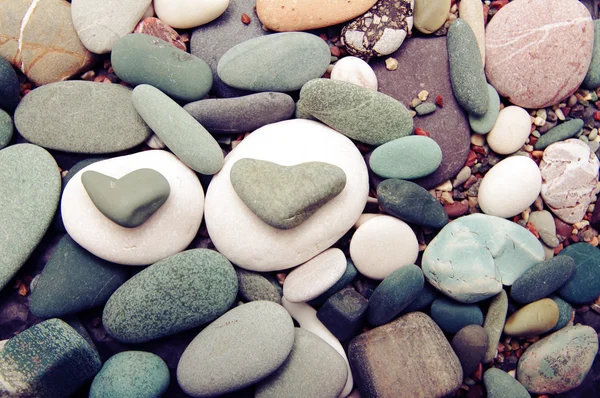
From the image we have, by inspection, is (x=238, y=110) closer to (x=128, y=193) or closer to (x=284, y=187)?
(x=284, y=187)

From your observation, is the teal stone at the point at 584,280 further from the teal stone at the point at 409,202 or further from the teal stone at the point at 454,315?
the teal stone at the point at 409,202

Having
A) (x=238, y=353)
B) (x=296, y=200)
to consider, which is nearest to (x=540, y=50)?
(x=296, y=200)

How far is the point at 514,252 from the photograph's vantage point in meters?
1.27

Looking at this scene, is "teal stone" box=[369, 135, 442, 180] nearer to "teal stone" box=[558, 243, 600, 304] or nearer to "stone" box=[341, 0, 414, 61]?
"stone" box=[341, 0, 414, 61]

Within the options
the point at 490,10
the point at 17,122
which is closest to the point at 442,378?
the point at 490,10

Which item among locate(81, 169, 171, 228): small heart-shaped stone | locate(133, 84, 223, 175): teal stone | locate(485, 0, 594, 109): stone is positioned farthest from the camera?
locate(485, 0, 594, 109): stone

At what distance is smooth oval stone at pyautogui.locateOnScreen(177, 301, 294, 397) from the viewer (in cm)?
113

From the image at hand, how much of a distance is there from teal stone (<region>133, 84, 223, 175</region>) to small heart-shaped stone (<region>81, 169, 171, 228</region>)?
10 centimetres

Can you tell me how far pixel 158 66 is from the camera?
123 centimetres

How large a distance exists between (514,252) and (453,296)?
21cm

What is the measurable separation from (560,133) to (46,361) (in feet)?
5.13

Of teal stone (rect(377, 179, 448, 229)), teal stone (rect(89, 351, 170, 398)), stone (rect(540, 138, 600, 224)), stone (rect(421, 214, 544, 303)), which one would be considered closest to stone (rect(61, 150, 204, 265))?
teal stone (rect(89, 351, 170, 398))

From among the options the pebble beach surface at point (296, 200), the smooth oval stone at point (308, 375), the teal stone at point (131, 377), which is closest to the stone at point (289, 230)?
the pebble beach surface at point (296, 200)

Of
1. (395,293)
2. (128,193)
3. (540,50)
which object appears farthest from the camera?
(540,50)
